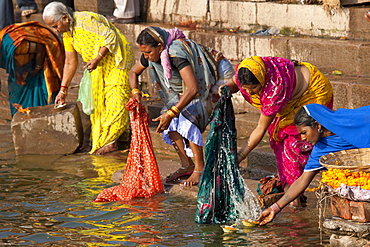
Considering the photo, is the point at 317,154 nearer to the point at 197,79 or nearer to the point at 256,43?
the point at 197,79

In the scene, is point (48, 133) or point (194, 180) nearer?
point (194, 180)

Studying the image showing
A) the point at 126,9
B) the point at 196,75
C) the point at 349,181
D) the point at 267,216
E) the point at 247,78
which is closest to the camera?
the point at 349,181

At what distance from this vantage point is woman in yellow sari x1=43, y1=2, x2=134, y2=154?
8141 millimetres

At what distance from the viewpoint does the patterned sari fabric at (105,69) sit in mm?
8180

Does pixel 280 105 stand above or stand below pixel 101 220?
above

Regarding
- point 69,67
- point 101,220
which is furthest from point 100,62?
point 101,220

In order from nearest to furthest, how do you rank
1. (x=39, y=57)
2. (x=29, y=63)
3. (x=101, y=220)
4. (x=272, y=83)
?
(x=272, y=83) < (x=101, y=220) < (x=39, y=57) < (x=29, y=63)

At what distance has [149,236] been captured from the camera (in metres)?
5.58

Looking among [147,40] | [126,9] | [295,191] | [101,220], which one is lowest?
[101,220]

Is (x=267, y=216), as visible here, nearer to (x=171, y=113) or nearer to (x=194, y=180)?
(x=171, y=113)

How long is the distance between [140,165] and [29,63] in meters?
3.67

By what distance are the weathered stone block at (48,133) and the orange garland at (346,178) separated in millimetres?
4506

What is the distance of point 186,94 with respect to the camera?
6344 millimetres

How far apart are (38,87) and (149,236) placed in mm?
4910
